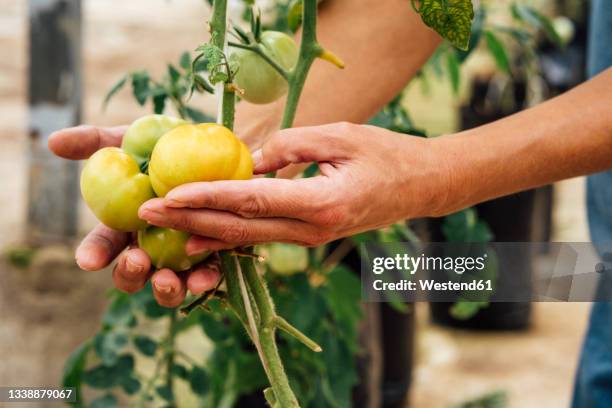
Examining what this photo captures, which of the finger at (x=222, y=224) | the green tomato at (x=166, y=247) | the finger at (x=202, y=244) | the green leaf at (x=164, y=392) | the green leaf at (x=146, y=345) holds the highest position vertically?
the finger at (x=222, y=224)

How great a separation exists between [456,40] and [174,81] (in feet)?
1.71

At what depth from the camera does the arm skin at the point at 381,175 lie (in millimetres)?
571

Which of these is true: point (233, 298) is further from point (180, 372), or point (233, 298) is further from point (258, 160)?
point (180, 372)

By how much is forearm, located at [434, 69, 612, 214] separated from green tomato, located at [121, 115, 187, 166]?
0.24m

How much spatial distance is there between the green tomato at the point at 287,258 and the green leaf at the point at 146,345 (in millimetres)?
234

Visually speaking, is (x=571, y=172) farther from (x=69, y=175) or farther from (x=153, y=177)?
(x=69, y=175)

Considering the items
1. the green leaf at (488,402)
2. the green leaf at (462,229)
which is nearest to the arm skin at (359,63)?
the green leaf at (462,229)

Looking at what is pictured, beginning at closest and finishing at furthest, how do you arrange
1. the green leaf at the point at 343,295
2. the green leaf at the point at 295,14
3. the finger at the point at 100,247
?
the finger at the point at 100,247, the green leaf at the point at 295,14, the green leaf at the point at 343,295

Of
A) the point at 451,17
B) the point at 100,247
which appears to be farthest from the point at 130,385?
the point at 451,17

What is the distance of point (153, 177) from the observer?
1.94 feet

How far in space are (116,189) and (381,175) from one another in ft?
0.65

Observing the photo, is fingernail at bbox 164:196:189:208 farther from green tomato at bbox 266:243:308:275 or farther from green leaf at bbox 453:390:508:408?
green leaf at bbox 453:390:508:408

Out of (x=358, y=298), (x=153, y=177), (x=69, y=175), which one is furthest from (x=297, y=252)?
(x=69, y=175)

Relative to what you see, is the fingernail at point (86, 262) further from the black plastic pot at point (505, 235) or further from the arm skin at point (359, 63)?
the black plastic pot at point (505, 235)
